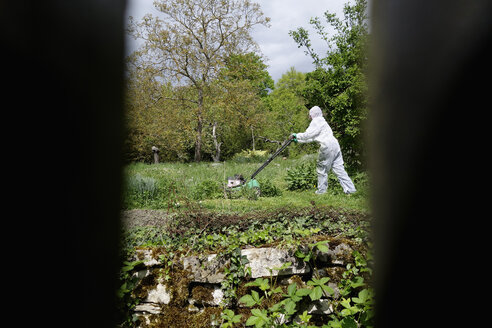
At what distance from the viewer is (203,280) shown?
5.78ft

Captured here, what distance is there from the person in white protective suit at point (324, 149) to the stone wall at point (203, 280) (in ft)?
9.53

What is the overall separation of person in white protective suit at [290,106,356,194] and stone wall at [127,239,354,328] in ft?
9.53

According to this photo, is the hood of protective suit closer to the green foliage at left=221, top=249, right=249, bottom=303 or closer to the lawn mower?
the lawn mower

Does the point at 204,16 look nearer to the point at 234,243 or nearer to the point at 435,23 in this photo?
the point at 234,243

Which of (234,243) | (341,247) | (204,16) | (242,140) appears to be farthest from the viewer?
(242,140)

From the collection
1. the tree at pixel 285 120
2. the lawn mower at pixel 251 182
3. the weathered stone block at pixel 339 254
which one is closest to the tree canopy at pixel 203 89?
the tree at pixel 285 120

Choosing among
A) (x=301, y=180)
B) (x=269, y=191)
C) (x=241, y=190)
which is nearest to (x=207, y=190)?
(x=241, y=190)

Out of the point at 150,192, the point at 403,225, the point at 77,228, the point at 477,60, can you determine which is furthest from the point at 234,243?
the point at 150,192

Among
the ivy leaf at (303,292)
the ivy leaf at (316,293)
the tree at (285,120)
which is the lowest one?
the ivy leaf at (303,292)

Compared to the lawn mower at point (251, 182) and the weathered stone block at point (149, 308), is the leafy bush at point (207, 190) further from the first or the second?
the weathered stone block at point (149, 308)

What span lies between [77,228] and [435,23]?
0.65 meters

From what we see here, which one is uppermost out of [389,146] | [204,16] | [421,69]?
[204,16]

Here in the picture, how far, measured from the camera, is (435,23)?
1.23ft

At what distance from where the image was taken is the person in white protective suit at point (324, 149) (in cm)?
454
